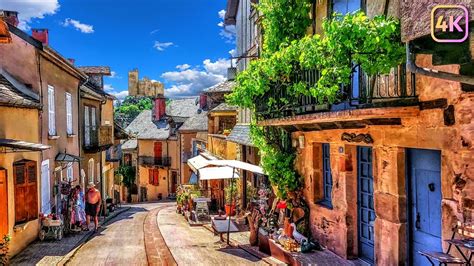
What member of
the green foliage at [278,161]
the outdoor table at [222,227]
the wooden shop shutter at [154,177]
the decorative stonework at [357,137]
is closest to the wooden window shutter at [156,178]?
the wooden shop shutter at [154,177]

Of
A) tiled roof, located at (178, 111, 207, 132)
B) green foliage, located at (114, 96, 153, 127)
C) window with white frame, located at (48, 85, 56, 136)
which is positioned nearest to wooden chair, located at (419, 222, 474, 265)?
window with white frame, located at (48, 85, 56, 136)

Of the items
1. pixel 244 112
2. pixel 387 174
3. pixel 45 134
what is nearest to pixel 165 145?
pixel 244 112

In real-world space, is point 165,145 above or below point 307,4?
below

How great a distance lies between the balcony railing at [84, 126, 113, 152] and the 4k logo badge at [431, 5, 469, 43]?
57.4ft

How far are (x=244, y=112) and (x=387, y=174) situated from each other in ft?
38.1

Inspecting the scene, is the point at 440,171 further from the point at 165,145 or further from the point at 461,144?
the point at 165,145

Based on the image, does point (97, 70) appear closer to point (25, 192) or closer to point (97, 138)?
point (97, 138)

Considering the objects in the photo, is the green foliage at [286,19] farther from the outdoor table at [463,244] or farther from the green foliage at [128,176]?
the green foliage at [128,176]

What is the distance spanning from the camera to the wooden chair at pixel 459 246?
5.54 meters

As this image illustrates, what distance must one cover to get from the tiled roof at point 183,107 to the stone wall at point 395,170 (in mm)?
33582

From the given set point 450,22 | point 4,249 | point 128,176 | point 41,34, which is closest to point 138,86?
point 128,176

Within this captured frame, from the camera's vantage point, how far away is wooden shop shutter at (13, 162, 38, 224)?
1141cm

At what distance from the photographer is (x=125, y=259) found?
35.4 feet

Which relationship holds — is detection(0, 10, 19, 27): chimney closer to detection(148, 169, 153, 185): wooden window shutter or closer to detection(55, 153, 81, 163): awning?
detection(55, 153, 81, 163): awning
